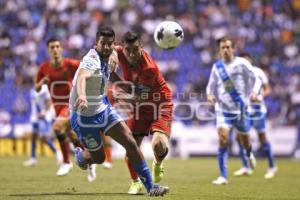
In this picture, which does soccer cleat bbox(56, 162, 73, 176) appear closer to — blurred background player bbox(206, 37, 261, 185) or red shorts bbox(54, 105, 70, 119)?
red shorts bbox(54, 105, 70, 119)

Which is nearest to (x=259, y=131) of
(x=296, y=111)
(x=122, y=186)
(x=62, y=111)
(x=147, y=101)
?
(x=62, y=111)

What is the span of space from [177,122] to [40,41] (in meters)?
8.48

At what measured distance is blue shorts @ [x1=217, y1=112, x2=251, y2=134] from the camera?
14555 millimetres

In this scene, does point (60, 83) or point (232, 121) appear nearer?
point (232, 121)

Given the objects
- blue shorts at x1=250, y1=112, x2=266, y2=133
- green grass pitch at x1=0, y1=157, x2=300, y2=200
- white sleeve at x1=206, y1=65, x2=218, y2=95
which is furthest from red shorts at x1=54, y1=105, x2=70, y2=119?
blue shorts at x1=250, y1=112, x2=266, y2=133

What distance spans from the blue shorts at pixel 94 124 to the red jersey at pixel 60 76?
4.78 metres

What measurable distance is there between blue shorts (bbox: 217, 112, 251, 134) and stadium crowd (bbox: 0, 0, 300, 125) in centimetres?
1238

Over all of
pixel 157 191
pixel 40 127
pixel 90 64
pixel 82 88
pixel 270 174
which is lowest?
pixel 270 174

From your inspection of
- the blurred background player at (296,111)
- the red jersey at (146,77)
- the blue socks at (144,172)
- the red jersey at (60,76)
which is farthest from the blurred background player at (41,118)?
the blue socks at (144,172)

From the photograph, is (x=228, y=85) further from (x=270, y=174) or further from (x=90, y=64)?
(x=90, y=64)

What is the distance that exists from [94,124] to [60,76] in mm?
5174

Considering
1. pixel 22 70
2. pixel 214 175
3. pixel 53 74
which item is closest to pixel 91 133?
pixel 53 74

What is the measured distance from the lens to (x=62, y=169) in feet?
51.1

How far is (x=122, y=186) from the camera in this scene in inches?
510
